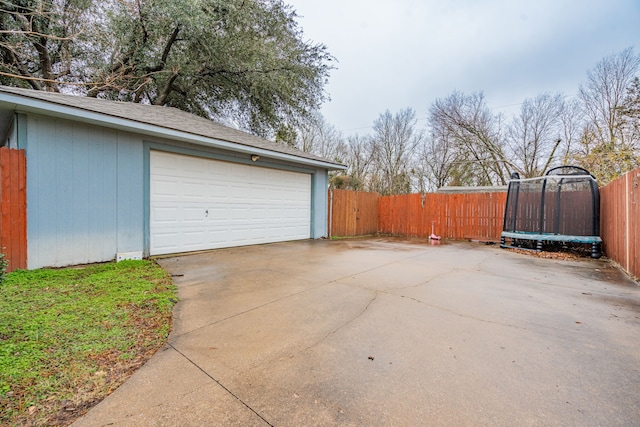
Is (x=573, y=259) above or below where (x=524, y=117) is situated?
below

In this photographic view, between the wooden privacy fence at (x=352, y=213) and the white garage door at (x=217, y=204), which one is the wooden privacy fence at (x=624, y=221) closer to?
the wooden privacy fence at (x=352, y=213)

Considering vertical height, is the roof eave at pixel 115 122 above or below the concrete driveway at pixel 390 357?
above

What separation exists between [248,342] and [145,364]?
71cm

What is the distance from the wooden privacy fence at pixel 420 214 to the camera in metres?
9.62

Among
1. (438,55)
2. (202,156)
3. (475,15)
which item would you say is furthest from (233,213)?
(438,55)

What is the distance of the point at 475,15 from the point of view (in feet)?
33.1

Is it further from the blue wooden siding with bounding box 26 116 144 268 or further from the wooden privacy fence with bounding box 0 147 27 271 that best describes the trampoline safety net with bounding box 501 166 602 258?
the wooden privacy fence with bounding box 0 147 27 271

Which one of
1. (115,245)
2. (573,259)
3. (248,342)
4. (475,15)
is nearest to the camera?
(248,342)

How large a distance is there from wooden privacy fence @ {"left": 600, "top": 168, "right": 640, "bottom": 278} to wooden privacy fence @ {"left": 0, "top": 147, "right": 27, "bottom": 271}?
30.9 ft

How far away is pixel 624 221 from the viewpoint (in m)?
5.00

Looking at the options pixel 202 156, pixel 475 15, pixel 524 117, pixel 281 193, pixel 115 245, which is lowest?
pixel 115 245

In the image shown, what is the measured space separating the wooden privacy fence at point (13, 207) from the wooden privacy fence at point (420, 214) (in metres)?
7.74

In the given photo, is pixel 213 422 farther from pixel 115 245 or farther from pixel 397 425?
pixel 115 245

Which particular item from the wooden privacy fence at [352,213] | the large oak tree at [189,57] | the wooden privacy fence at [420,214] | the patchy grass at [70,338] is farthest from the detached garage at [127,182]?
the wooden privacy fence at [420,214]
